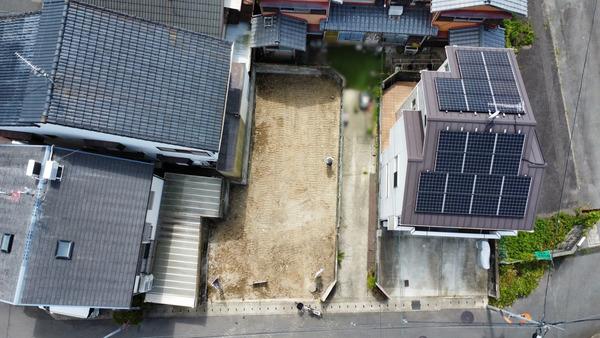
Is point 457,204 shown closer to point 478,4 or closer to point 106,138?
point 478,4

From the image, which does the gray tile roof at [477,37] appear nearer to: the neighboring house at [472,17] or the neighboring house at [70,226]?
the neighboring house at [472,17]

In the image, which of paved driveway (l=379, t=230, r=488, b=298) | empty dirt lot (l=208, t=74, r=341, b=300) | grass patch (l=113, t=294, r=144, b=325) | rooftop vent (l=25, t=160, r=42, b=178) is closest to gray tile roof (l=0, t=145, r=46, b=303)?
A: rooftop vent (l=25, t=160, r=42, b=178)

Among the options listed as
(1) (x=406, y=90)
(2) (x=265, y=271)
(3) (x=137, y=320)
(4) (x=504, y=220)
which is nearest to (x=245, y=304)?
(2) (x=265, y=271)

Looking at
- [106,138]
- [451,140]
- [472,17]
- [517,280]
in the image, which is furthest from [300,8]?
[517,280]

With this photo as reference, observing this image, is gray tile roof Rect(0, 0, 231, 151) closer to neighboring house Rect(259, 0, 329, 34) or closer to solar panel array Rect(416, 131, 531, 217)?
neighboring house Rect(259, 0, 329, 34)

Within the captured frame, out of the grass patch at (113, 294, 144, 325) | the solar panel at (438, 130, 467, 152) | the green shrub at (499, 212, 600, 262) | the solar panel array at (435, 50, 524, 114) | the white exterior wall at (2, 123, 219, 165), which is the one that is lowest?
the grass patch at (113, 294, 144, 325)

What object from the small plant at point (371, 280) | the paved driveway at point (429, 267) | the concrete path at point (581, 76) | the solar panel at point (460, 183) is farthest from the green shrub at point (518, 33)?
the small plant at point (371, 280)

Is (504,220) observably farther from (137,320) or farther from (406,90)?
(137,320)
